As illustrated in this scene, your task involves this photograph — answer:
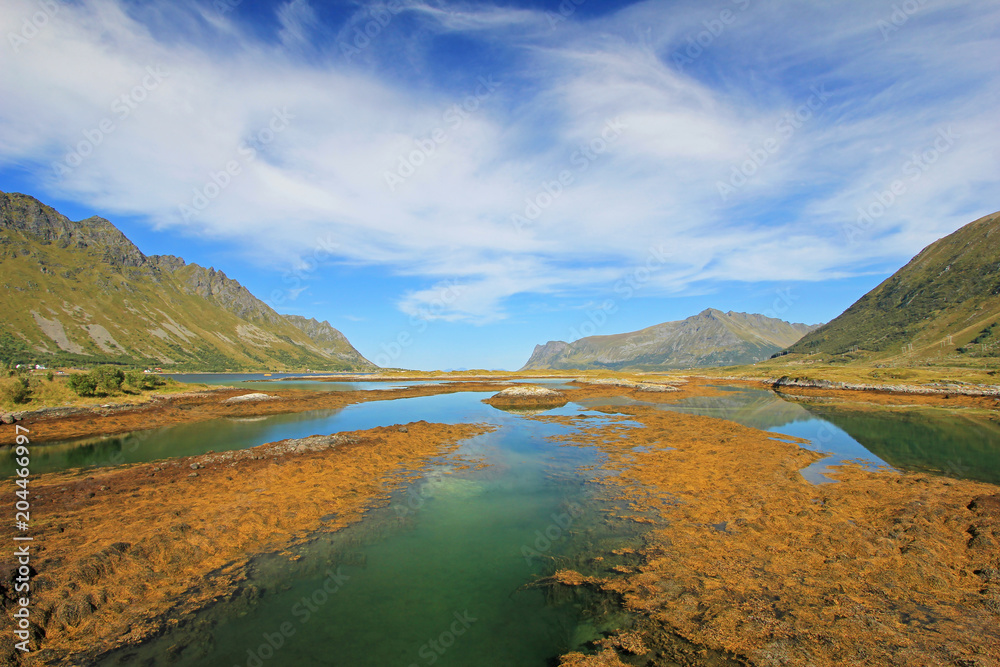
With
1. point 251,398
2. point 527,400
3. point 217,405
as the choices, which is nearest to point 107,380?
point 217,405

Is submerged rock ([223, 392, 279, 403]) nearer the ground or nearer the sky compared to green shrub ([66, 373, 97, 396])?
nearer the ground

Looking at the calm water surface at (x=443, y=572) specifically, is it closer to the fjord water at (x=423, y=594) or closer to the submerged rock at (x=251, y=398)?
the fjord water at (x=423, y=594)

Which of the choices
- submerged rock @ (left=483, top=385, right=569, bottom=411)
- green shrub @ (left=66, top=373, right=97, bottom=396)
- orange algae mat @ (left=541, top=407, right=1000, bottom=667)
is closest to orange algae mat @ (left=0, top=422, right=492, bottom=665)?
orange algae mat @ (left=541, top=407, right=1000, bottom=667)

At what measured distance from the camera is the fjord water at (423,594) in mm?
7691

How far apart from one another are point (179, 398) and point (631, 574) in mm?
63410

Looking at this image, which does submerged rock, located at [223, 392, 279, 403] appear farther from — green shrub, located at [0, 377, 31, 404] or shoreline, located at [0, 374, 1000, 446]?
green shrub, located at [0, 377, 31, 404]

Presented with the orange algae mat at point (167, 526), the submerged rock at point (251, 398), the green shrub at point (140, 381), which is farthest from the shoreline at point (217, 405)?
the orange algae mat at point (167, 526)

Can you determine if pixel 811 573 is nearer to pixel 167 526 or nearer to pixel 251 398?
pixel 167 526

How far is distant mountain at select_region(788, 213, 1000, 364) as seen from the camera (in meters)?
103

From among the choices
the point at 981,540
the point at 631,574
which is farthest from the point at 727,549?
the point at 981,540

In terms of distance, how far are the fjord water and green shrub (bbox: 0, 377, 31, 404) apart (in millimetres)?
42804

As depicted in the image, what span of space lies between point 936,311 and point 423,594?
663ft

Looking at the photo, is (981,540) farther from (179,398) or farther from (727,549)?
(179,398)

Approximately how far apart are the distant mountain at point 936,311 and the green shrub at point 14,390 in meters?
162
